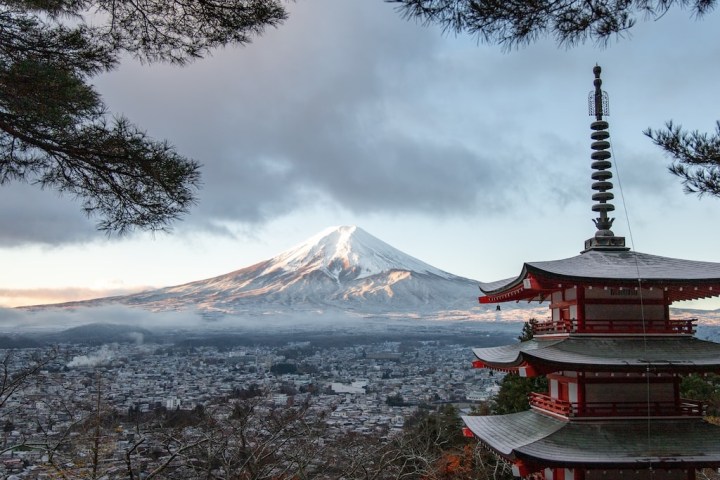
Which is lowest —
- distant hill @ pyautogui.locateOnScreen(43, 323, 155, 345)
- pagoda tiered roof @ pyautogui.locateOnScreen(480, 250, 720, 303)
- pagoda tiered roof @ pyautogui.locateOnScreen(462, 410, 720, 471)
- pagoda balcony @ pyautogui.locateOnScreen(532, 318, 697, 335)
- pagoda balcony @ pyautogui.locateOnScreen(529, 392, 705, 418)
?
distant hill @ pyautogui.locateOnScreen(43, 323, 155, 345)

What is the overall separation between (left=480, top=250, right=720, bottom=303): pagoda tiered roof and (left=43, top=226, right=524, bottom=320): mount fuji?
2900 inches

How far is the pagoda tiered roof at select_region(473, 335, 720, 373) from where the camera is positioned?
8.80m

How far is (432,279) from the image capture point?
93.9 m

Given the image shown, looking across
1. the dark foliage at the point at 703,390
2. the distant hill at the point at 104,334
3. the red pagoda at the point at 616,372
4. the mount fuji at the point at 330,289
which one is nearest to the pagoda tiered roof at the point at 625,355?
the red pagoda at the point at 616,372

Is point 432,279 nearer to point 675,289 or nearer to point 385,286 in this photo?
point 385,286

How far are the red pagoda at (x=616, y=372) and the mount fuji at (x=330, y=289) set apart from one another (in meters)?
73.9

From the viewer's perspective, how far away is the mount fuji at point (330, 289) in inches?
3339

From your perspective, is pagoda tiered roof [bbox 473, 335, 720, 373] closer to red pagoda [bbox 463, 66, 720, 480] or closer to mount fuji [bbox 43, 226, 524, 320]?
red pagoda [bbox 463, 66, 720, 480]

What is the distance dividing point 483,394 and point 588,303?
33827 millimetres

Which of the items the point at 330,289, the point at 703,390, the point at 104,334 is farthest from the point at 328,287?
the point at 703,390

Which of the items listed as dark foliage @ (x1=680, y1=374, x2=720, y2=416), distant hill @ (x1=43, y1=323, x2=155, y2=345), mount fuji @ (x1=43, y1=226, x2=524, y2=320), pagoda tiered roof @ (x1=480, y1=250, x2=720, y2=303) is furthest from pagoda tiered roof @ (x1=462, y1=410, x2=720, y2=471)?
mount fuji @ (x1=43, y1=226, x2=524, y2=320)

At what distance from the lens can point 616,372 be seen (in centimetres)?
897

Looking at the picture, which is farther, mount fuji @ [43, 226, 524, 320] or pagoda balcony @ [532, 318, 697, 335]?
mount fuji @ [43, 226, 524, 320]

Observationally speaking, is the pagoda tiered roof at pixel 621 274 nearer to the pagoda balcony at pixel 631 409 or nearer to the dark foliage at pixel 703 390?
the pagoda balcony at pixel 631 409
